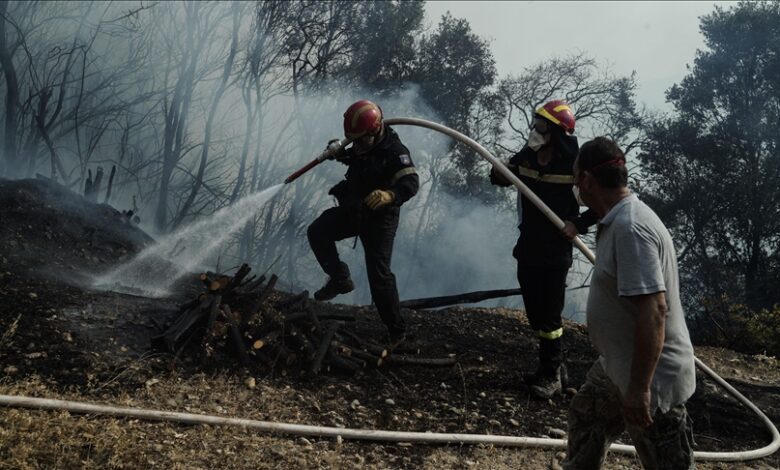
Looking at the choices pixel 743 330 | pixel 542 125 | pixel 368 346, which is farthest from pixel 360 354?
pixel 743 330

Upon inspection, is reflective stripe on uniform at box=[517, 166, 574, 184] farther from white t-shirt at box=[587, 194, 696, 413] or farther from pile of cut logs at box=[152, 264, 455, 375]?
white t-shirt at box=[587, 194, 696, 413]

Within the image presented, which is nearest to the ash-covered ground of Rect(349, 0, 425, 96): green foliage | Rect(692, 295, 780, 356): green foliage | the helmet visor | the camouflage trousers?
the camouflage trousers

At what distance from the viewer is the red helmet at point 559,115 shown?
4.48 meters

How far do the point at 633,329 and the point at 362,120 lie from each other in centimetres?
319

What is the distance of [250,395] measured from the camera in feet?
14.0

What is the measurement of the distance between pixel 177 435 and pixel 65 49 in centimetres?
1543

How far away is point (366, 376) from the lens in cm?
491

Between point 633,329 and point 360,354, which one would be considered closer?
point 633,329

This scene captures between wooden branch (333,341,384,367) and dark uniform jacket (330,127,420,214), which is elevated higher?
dark uniform jacket (330,127,420,214)

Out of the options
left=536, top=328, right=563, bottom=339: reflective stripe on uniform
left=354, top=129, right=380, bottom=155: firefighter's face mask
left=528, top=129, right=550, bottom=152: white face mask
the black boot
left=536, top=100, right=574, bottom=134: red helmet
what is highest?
left=536, top=100, right=574, bottom=134: red helmet

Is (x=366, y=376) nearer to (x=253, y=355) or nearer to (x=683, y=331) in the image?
(x=253, y=355)

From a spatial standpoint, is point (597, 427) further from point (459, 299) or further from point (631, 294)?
point (459, 299)

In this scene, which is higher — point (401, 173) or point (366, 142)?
point (366, 142)

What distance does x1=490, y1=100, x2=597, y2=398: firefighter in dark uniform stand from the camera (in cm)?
452
